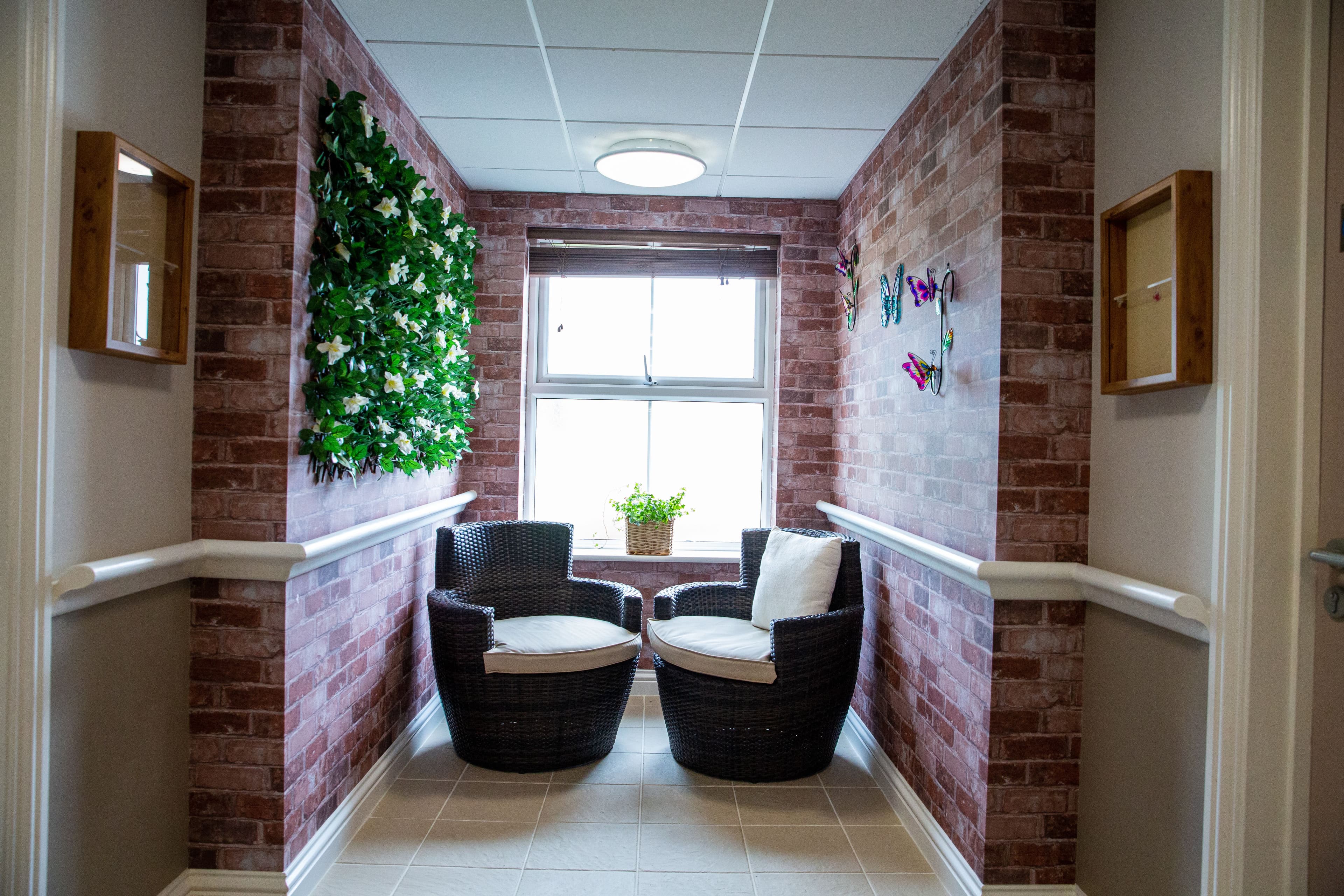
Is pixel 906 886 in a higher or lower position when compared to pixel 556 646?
lower

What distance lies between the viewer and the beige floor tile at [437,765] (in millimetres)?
3113

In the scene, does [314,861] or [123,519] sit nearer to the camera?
[123,519]

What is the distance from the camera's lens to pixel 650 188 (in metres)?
4.03

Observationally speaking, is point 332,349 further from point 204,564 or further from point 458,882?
point 458,882

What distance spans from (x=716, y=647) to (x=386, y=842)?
129 centimetres

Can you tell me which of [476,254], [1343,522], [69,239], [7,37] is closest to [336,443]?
[69,239]

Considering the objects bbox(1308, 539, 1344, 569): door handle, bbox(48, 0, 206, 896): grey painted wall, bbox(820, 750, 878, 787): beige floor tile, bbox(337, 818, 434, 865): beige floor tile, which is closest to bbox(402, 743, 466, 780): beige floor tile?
bbox(337, 818, 434, 865): beige floor tile

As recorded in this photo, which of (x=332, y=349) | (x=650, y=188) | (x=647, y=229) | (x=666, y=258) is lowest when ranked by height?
(x=332, y=349)

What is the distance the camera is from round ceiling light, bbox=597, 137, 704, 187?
337 centimetres

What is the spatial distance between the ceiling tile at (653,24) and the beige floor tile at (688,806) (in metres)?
2.56

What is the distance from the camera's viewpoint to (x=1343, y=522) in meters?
1.57

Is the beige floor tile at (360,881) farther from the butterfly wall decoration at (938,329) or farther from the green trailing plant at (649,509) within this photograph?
the butterfly wall decoration at (938,329)

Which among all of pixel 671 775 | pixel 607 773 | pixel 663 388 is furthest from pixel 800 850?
pixel 663 388

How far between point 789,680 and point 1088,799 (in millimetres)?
1058
